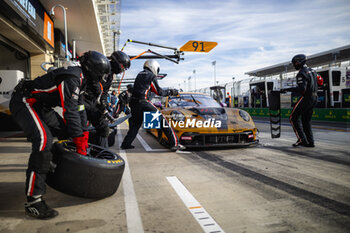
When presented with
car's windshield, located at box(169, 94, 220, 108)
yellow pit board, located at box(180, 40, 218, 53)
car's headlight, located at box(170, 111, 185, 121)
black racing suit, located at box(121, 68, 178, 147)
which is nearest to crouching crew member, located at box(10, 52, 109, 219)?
black racing suit, located at box(121, 68, 178, 147)

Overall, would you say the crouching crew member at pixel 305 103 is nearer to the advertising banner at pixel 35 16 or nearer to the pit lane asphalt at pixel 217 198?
the pit lane asphalt at pixel 217 198

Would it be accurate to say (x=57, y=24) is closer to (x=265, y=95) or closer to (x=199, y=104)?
(x=199, y=104)

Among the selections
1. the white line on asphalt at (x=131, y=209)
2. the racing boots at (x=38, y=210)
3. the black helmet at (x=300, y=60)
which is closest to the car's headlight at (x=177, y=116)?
the white line on asphalt at (x=131, y=209)

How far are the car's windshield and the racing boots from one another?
13.1ft

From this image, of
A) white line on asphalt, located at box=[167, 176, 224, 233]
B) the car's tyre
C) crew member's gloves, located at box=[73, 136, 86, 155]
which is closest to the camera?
white line on asphalt, located at box=[167, 176, 224, 233]

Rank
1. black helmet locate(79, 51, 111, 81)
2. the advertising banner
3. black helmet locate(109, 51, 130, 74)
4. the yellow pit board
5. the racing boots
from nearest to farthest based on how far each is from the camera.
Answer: the racing boots < black helmet locate(79, 51, 111, 81) < black helmet locate(109, 51, 130, 74) < the advertising banner < the yellow pit board

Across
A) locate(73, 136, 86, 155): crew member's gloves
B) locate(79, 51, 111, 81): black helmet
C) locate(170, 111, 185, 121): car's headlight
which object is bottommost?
locate(73, 136, 86, 155): crew member's gloves

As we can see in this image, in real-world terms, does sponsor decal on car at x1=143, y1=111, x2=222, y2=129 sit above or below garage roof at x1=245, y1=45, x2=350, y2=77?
below

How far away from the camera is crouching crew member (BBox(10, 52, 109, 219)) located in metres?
1.99

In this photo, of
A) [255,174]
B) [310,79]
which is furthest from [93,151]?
[310,79]

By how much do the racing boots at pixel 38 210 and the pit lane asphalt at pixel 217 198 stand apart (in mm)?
55

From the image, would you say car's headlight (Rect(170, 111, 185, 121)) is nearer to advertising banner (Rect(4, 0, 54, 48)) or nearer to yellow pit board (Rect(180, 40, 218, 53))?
advertising banner (Rect(4, 0, 54, 48))

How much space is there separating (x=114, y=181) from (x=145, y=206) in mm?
392

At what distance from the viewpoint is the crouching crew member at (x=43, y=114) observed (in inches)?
78.5
